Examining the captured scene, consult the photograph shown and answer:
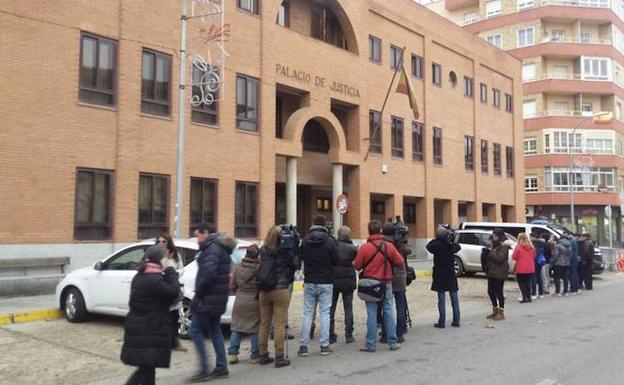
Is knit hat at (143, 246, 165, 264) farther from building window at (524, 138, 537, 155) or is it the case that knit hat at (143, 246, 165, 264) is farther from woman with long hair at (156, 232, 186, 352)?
building window at (524, 138, 537, 155)

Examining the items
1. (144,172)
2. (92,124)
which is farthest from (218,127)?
(92,124)

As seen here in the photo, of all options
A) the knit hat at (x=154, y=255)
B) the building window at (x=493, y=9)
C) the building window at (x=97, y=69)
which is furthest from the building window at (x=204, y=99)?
the building window at (x=493, y=9)

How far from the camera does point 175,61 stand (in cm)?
1833

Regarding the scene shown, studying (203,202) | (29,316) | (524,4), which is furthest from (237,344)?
(524,4)

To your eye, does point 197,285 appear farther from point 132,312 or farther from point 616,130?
point 616,130

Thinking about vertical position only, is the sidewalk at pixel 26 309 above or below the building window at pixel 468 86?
below

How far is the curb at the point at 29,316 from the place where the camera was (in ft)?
36.6

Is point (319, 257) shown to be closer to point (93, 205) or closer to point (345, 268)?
point (345, 268)

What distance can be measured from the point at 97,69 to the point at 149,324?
12140mm

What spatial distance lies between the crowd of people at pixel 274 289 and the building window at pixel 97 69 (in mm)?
8349

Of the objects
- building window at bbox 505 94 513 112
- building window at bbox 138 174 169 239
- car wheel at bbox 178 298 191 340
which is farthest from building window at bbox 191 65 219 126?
building window at bbox 505 94 513 112

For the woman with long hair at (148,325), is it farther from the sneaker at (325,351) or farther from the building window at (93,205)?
the building window at (93,205)

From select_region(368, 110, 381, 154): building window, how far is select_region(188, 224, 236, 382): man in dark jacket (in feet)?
64.7

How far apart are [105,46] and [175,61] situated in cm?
234
